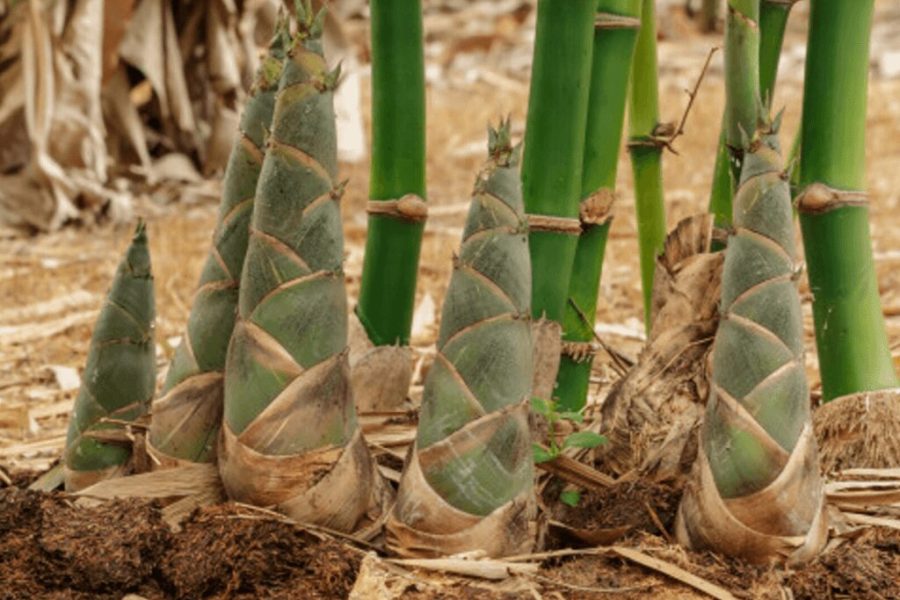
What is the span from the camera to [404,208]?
5.45ft

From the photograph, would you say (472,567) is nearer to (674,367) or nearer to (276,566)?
(276,566)

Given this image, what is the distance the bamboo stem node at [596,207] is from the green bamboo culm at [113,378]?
0.50 meters

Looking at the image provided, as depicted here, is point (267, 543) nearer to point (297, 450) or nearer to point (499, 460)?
point (297, 450)

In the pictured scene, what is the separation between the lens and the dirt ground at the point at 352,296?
1398 millimetres

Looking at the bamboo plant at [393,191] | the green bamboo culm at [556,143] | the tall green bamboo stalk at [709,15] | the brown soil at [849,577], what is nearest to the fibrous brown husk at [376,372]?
the bamboo plant at [393,191]

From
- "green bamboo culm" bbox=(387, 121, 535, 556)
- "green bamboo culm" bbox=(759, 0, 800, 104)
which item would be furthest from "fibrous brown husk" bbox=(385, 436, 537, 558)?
"green bamboo culm" bbox=(759, 0, 800, 104)

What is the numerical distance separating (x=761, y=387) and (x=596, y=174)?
392 millimetres

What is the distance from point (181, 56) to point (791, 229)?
471cm

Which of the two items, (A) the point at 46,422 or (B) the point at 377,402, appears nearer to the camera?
(B) the point at 377,402

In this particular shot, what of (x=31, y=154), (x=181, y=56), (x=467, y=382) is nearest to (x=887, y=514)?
(x=467, y=382)

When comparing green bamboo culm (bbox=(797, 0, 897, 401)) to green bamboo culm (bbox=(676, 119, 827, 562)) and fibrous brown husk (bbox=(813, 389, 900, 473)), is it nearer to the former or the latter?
fibrous brown husk (bbox=(813, 389, 900, 473))

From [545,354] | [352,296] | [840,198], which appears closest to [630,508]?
[545,354]

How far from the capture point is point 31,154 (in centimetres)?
507

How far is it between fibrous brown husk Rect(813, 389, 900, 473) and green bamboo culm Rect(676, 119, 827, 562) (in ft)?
0.93
